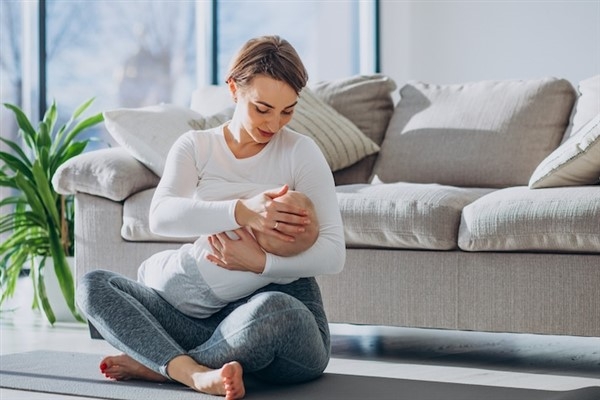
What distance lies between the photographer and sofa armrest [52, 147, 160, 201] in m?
3.69

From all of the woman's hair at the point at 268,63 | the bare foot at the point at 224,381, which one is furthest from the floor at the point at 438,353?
the woman's hair at the point at 268,63

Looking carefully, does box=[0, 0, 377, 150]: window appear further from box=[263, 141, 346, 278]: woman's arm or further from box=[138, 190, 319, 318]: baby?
box=[263, 141, 346, 278]: woman's arm

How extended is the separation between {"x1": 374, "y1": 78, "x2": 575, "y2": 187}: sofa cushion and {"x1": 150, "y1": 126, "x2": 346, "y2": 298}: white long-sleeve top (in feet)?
4.65

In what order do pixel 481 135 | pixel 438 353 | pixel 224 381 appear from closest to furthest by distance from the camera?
pixel 224 381 → pixel 438 353 → pixel 481 135

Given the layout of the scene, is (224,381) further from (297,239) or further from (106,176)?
(106,176)

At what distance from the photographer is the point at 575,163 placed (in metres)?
3.13

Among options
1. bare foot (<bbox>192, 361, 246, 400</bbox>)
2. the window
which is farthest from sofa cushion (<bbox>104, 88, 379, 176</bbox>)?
the window

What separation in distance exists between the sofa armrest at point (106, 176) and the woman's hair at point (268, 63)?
1.30 metres

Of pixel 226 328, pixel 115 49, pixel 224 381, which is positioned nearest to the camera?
pixel 224 381

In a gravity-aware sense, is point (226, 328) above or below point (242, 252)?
below

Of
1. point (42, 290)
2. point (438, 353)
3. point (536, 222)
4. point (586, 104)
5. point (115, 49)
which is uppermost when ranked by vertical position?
point (115, 49)

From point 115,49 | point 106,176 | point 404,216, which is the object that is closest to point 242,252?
point 404,216

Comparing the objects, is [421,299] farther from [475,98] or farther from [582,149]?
[475,98]

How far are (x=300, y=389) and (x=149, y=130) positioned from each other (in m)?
1.53
